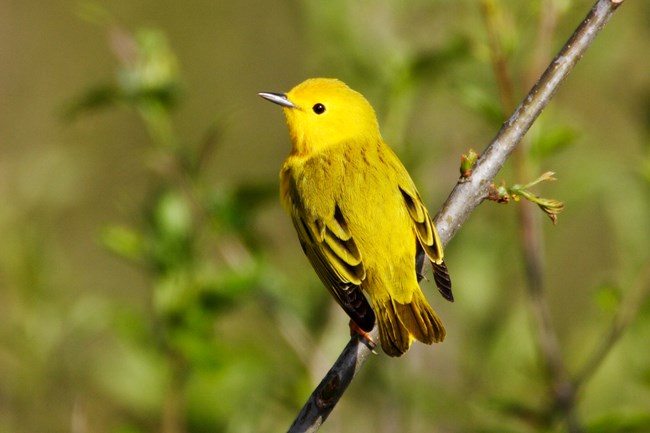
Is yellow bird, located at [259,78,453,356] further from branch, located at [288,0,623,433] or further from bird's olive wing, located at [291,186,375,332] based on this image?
branch, located at [288,0,623,433]

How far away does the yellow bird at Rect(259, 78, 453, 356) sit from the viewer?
404 centimetres

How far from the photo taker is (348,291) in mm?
4059

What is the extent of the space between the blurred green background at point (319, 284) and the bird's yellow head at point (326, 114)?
244 mm

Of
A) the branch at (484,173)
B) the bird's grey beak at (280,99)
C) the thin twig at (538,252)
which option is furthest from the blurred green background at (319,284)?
the branch at (484,173)

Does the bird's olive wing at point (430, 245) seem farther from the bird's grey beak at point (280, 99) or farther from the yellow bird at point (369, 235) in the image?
the bird's grey beak at point (280, 99)

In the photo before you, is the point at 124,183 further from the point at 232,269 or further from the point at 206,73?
the point at 232,269

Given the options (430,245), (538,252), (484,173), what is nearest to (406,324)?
(430,245)

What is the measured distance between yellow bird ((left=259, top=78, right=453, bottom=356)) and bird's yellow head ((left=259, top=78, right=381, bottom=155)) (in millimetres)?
103

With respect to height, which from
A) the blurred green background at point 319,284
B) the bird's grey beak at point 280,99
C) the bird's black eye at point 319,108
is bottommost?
the blurred green background at point 319,284

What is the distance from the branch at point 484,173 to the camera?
3.25m

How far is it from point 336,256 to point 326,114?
93 cm

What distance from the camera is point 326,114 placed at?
4930 mm

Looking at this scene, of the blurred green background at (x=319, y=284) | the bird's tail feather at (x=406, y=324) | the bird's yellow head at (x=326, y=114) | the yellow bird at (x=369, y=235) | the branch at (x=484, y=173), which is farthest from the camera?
the bird's yellow head at (x=326, y=114)

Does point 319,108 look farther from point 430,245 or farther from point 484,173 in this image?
point 484,173
